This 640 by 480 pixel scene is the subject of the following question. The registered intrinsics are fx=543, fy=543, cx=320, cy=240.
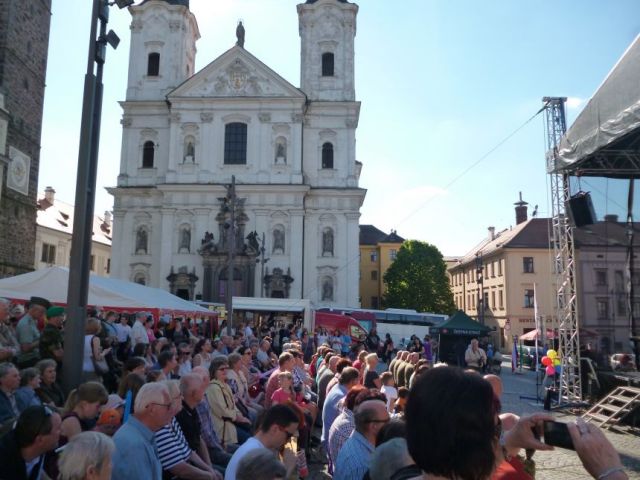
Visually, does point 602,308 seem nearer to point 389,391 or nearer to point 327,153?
point 327,153

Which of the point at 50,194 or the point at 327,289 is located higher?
the point at 50,194

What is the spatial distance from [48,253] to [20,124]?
22.2m

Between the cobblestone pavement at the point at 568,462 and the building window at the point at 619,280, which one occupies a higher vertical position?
the building window at the point at 619,280

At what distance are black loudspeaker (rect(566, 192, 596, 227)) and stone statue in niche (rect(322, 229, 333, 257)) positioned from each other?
84.7ft

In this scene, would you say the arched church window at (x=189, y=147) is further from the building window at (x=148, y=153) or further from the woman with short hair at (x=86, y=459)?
the woman with short hair at (x=86, y=459)

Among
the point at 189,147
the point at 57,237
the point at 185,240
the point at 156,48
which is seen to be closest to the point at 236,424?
the point at 185,240

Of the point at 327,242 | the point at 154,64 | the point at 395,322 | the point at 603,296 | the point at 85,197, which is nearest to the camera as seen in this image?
the point at 85,197

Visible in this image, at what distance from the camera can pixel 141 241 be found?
38.9m

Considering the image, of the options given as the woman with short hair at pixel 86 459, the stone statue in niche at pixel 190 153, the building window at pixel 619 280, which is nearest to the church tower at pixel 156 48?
the stone statue in niche at pixel 190 153

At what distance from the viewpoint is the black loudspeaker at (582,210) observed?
1264cm

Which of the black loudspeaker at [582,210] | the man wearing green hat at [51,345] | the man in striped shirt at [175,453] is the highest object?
the black loudspeaker at [582,210]

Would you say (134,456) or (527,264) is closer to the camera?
(134,456)

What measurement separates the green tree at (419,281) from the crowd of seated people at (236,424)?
145ft

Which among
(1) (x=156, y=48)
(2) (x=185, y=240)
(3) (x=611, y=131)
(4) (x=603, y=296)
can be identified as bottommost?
(4) (x=603, y=296)
